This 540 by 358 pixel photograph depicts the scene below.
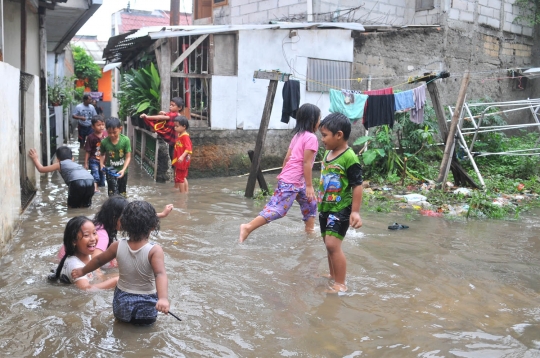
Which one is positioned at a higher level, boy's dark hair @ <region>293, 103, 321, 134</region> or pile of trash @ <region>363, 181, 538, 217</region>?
boy's dark hair @ <region>293, 103, 321, 134</region>

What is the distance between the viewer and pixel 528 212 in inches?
342

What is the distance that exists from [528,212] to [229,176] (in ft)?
20.0

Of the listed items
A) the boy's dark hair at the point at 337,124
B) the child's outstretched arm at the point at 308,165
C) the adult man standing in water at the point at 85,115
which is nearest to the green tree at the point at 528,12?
the adult man standing in water at the point at 85,115

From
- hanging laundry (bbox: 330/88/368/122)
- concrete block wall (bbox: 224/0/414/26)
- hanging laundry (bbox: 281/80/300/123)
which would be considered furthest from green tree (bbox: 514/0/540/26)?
hanging laundry (bbox: 281/80/300/123)

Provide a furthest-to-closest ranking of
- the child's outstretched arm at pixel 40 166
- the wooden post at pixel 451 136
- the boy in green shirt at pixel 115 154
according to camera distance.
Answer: the wooden post at pixel 451 136
the boy in green shirt at pixel 115 154
the child's outstretched arm at pixel 40 166

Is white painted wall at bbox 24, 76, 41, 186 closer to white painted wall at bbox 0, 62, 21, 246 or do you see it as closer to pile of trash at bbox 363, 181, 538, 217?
white painted wall at bbox 0, 62, 21, 246

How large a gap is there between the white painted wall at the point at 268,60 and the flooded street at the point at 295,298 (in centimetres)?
527

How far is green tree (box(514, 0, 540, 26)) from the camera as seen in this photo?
Result: 54.0 ft

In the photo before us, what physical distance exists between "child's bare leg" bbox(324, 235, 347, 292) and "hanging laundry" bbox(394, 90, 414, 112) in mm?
6547

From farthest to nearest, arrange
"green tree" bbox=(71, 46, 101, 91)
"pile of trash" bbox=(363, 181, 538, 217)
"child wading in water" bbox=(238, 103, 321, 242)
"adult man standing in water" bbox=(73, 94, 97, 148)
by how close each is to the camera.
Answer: "green tree" bbox=(71, 46, 101, 91) → "adult man standing in water" bbox=(73, 94, 97, 148) → "pile of trash" bbox=(363, 181, 538, 217) → "child wading in water" bbox=(238, 103, 321, 242)

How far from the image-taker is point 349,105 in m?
11.0

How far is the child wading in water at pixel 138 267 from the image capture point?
3486mm

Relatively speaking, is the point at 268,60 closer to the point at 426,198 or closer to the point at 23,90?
the point at 426,198

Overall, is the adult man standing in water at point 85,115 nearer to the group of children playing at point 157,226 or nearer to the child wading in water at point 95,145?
the child wading in water at point 95,145
